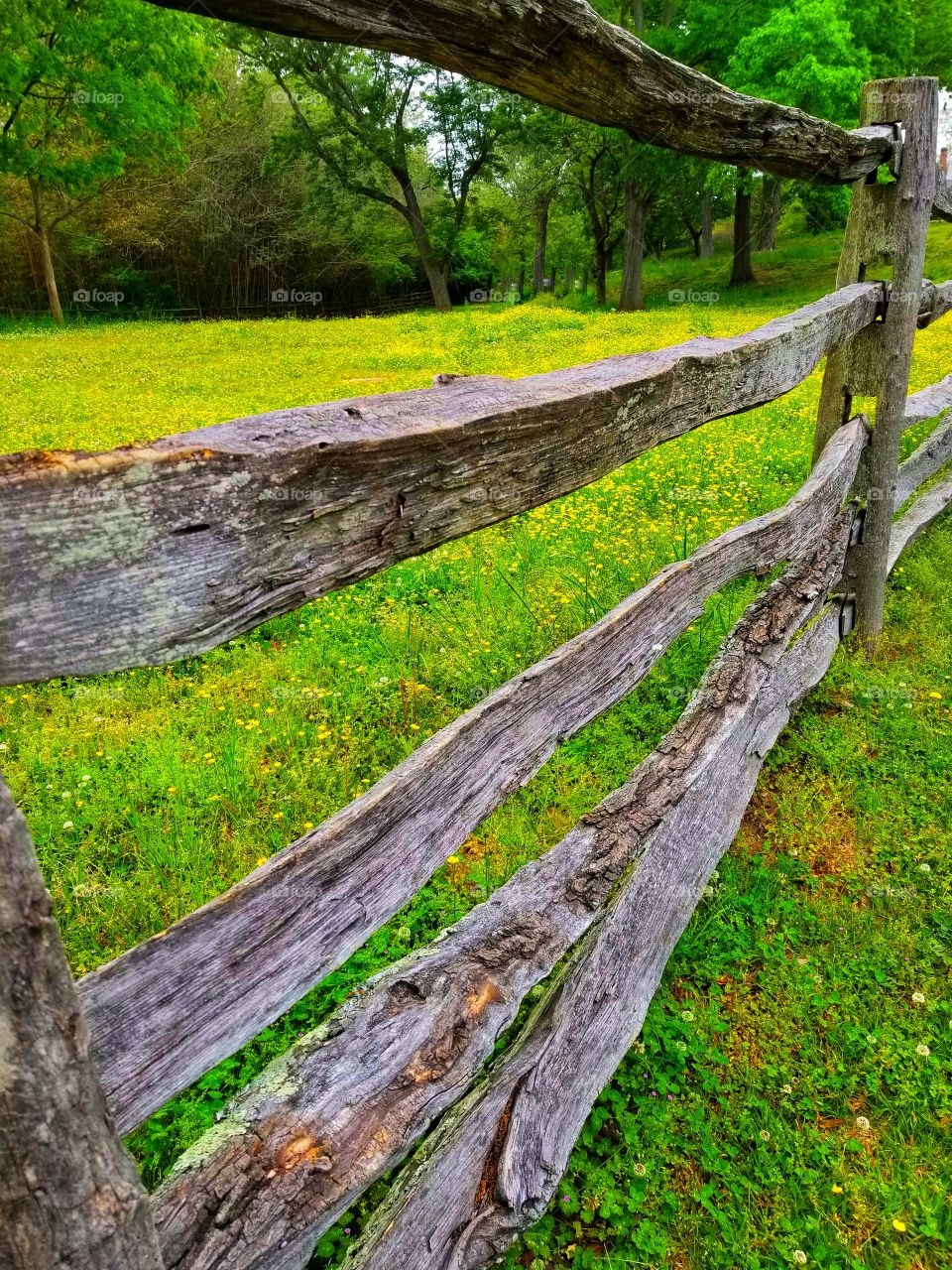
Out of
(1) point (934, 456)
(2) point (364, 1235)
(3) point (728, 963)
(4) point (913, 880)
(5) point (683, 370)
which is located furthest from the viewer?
(1) point (934, 456)

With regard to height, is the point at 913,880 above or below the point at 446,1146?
below

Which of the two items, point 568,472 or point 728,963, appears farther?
point 728,963

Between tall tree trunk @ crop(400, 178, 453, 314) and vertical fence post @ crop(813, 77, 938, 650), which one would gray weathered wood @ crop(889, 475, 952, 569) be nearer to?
vertical fence post @ crop(813, 77, 938, 650)

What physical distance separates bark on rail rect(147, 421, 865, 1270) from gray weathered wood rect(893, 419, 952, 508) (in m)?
3.36

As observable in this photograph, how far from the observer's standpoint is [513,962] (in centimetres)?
163

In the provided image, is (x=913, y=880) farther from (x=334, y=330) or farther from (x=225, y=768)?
(x=334, y=330)

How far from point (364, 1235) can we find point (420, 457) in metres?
1.41

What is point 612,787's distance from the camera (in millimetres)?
3145

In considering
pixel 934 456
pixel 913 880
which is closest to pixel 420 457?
pixel 913 880

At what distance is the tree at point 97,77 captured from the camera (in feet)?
51.7

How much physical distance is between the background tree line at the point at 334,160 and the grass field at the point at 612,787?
1697 centimetres

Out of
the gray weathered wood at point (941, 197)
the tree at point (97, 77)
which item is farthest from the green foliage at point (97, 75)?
the gray weathered wood at point (941, 197)

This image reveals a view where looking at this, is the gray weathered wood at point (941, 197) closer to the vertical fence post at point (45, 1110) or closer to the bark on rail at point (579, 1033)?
the bark on rail at point (579, 1033)

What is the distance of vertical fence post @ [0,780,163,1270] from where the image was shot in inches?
29.6
